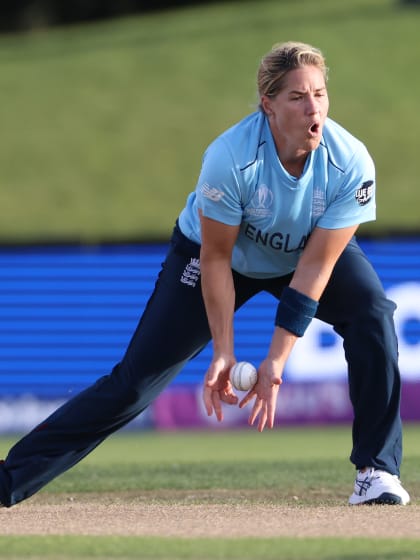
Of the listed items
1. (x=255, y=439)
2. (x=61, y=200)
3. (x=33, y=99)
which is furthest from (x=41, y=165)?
(x=255, y=439)

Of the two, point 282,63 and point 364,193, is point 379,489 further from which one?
point 282,63

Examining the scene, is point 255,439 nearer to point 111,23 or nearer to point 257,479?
point 257,479

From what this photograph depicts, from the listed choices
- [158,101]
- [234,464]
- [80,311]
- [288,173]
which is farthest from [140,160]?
[288,173]

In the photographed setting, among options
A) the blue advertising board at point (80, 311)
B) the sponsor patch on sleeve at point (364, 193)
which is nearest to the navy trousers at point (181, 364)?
the sponsor patch on sleeve at point (364, 193)

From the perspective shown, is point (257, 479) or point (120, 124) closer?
point (257, 479)

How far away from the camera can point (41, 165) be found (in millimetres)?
21000

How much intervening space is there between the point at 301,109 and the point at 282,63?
218mm

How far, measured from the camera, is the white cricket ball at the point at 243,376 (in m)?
5.49

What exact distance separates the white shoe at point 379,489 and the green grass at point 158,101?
1067 cm

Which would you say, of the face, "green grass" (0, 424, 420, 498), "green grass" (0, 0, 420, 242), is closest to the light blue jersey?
the face

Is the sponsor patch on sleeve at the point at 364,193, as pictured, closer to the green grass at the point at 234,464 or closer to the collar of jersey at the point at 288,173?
the collar of jersey at the point at 288,173

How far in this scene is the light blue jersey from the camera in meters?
5.52

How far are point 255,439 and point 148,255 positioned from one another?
2.14 meters

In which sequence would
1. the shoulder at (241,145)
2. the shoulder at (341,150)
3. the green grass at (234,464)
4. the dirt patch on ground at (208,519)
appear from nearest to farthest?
the dirt patch on ground at (208,519) → the shoulder at (241,145) → the shoulder at (341,150) → the green grass at (234,464)
